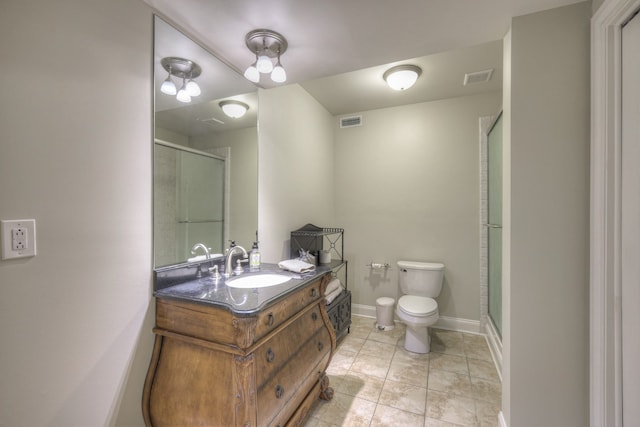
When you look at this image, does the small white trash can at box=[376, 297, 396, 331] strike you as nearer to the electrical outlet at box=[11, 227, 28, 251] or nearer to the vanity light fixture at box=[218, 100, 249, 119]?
the vanity light fixture at box=[218, 100, 249, 119]

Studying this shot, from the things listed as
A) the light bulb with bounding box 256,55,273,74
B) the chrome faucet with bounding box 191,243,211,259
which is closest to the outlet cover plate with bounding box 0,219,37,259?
the chrome faucet with bounding box 191,243,211,259

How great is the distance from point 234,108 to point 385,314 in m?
2.53

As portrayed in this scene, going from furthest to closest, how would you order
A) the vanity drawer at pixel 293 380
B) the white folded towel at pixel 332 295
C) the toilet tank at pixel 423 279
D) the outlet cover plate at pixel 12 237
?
the toilet tank at pixel 423 279 < the white folded towel at pixel 332 295 < the vanity drawer at pixel 293 380 < the outlet cover plate at pixel 12 237

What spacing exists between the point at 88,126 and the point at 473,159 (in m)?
3.15

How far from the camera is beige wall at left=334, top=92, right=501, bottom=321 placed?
288cm

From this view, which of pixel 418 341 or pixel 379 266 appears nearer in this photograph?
pixel 418 341

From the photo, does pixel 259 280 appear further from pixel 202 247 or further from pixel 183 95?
pixel 183 95

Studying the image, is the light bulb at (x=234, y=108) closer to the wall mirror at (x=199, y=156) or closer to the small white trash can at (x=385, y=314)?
the wall mirror at (x=199, y=156)

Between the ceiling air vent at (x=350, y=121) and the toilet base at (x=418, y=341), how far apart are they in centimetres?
240

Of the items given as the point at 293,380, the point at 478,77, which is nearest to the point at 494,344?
the point at 293,380

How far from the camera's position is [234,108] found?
6.24 feet

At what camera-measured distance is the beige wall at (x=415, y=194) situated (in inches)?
113
